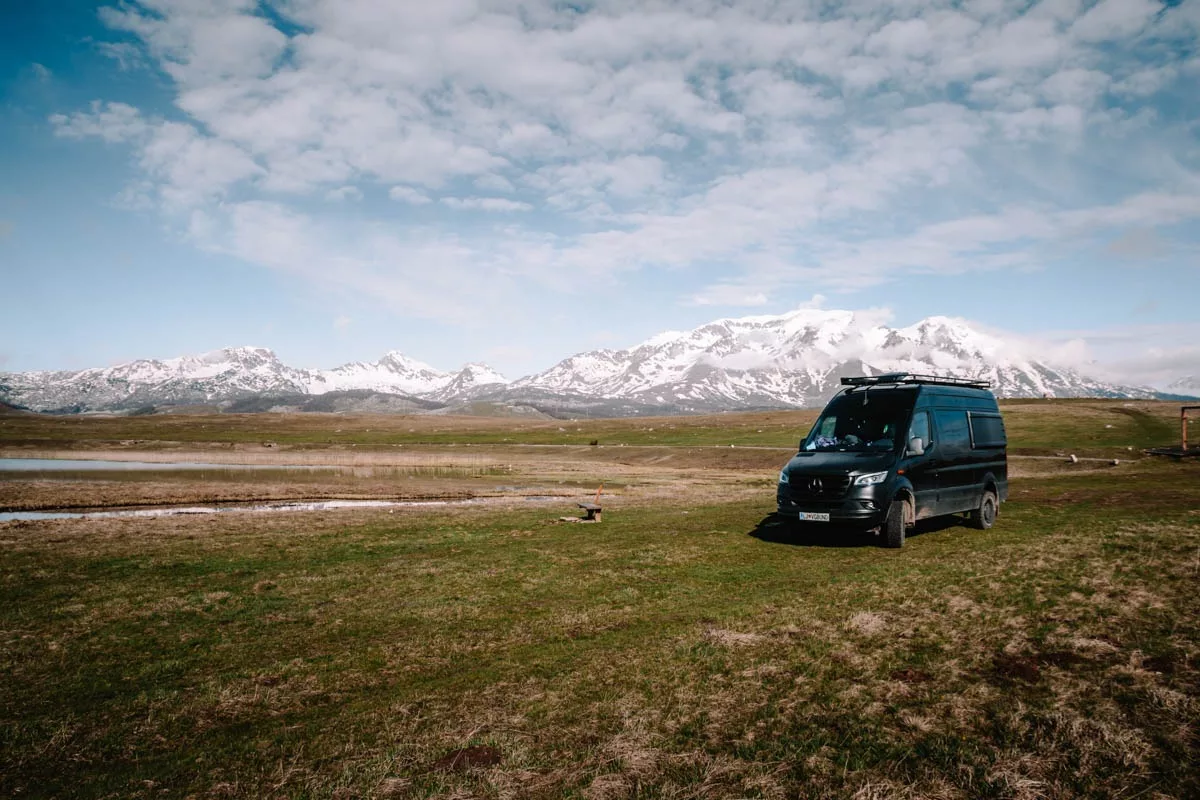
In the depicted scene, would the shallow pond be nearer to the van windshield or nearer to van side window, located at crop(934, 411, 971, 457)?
the van windshield

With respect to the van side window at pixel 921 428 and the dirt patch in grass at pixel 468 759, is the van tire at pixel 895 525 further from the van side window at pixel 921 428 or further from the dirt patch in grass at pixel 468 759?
the dirt patch in grass at pixel 468 759

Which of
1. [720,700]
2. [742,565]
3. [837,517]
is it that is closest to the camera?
[720,700]

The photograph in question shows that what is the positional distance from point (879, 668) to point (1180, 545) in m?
10.5

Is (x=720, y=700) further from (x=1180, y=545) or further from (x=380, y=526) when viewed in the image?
(x=380, y=526)

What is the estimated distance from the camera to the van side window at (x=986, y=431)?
63.8 feet

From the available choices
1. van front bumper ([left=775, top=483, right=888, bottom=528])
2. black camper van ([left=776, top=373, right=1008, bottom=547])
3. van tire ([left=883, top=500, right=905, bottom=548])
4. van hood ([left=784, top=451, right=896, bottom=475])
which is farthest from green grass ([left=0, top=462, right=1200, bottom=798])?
van hood ([left=784, top=451, right=896, bottom=475])

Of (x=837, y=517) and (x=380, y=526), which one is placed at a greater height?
(x=837, y=517)

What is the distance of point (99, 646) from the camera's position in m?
9.96

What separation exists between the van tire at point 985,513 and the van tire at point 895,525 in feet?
14.5

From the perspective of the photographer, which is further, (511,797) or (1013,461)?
(1013,461)

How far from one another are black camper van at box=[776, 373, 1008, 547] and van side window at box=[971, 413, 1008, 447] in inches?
1.4

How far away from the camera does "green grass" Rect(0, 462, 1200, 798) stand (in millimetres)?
5781

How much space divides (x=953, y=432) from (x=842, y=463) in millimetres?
4736

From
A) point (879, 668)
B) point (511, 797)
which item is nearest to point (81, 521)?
point (511, 797)
